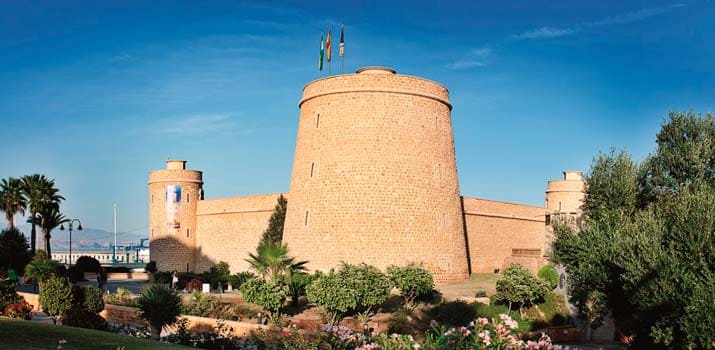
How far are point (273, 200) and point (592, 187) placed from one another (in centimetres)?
1902

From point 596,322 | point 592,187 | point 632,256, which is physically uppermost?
point 592,187

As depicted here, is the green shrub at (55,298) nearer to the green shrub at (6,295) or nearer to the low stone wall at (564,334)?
the green shrub at (6,295)

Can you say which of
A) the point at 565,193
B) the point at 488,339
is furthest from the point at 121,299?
the point at 565,193

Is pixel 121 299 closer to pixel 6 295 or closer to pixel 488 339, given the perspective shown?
pixel 6 295

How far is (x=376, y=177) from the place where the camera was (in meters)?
26.5

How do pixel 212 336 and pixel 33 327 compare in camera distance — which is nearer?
pixel 33 327

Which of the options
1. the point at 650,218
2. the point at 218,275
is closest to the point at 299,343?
the point at 650,218

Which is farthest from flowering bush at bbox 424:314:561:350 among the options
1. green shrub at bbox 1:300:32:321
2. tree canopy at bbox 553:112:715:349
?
green shrub at bbox 1:300:32:321

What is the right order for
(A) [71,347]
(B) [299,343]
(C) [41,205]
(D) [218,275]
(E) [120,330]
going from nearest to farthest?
(A) [71,347] → (B) [299,343] → (E) [120,330] → (D) [218,275] → (C) [41,205]

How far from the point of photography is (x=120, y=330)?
58.0ft

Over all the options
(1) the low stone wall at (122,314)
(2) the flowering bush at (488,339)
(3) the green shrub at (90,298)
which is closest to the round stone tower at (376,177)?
(1) the low stone wall at (122,314)

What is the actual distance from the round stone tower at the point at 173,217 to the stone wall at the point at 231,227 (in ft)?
1.90

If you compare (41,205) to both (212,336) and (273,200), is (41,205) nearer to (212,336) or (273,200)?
(273,200)

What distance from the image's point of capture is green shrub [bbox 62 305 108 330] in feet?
53.5
